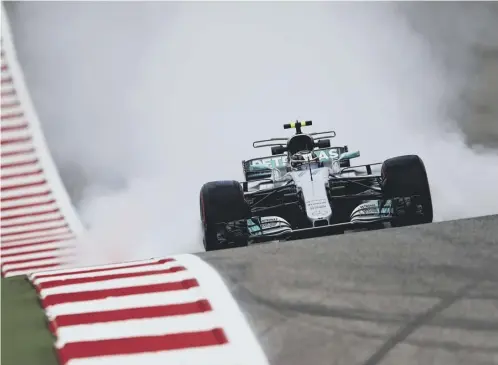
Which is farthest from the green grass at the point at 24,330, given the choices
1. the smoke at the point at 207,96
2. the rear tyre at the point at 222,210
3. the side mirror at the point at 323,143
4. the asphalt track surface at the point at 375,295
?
the side mirror at the point at 323,143

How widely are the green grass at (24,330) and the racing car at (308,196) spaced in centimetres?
124

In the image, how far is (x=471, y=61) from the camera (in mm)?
2408

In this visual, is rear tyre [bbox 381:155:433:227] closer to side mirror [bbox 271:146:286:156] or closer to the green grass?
side mirror [bbox 271:146:286:156]

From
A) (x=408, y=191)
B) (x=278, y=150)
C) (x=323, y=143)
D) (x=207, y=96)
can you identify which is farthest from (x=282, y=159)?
(x=408, y=191)

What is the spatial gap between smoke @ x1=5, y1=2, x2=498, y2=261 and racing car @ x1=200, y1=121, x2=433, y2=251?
0.10 meters

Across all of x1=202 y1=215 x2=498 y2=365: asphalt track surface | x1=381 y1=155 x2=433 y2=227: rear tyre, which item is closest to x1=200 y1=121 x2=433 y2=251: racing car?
x1=381 y1=155 x2=433 y2=227: rear tyre

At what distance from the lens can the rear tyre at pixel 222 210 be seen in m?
1.99

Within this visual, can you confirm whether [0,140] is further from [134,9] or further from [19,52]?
[134,9]

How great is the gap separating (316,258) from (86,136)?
1592 millimetres

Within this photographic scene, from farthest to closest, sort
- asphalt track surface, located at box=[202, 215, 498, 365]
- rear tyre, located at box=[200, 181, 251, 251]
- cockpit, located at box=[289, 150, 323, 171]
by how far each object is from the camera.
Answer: cockpit, located at box=[289, 150, 323, 171] → rear tyre, located at box=[200, 181, 251, 251] → asphalt track surface, located at box=[202, 215, 498, 365]

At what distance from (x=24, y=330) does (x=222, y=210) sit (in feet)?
4.48

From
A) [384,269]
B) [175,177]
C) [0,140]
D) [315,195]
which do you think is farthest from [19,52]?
[384,269]

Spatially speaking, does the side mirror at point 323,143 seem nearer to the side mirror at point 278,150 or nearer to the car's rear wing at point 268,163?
the car's rear wing at point 268,163

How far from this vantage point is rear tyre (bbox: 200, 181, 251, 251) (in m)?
1.99
